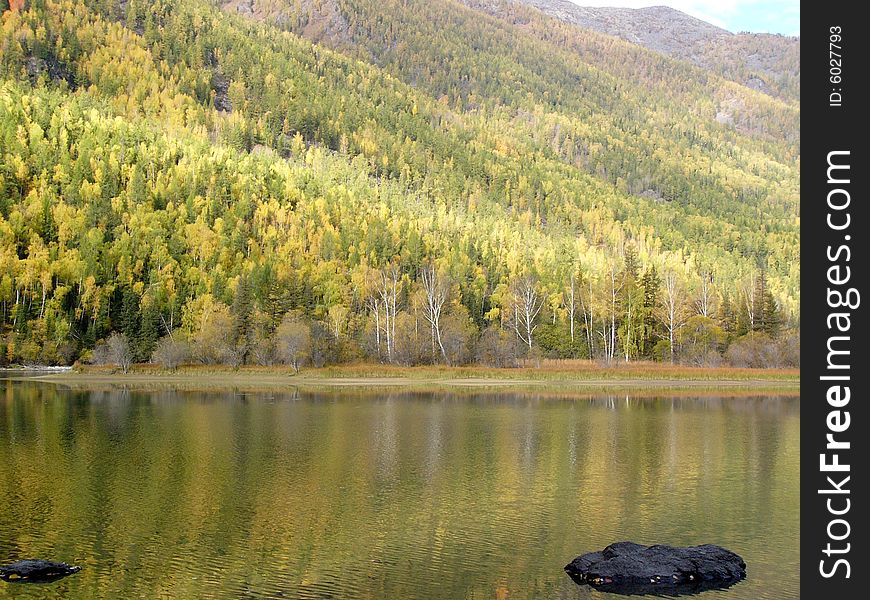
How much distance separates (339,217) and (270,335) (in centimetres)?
5552

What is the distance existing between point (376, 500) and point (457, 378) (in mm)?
68592

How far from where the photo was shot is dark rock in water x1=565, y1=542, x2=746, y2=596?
21.8m

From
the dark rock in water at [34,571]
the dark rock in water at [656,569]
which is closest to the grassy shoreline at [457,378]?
the dark rock in water at [656,569]

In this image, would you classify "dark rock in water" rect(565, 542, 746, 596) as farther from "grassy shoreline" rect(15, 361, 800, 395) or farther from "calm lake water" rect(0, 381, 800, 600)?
"grassy shoreline" rect(15, 361, 800, 395)

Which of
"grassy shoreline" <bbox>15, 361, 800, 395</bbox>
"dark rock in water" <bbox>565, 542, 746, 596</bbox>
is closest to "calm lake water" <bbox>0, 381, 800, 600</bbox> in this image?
"dark rock in water" <bbox>565, 542, 746, 596</bbox>

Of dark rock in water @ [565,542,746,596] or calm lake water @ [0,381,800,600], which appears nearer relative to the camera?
dark rock in water @ [565,542,746,596]

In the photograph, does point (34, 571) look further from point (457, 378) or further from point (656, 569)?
point (457, 378)

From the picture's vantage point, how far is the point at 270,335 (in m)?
108

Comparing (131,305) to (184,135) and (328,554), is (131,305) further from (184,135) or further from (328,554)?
(328,554)
